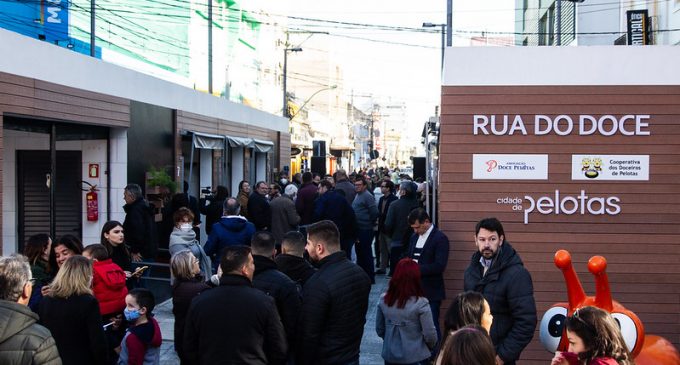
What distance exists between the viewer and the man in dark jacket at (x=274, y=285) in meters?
5.58

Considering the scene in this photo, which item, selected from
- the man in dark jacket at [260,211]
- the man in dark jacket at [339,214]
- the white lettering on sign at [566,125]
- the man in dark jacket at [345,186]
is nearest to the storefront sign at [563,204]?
the white lettering on sign at [566,125]

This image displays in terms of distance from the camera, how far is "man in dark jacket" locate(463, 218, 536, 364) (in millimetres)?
5480

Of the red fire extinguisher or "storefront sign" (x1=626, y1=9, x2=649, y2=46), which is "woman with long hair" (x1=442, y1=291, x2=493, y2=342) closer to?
the red fire extinguisher

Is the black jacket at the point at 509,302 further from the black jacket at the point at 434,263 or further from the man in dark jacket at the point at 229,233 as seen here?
the man in dark jacket at the point at 229,233

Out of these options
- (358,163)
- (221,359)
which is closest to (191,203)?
(221,359)

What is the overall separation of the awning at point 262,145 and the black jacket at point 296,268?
1547cm

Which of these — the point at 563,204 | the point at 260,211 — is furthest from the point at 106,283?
the point at 260,211

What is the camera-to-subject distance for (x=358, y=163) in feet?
271

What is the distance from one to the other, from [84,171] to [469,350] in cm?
1083

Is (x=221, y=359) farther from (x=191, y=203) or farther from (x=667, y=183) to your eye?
(x=191, y=203)

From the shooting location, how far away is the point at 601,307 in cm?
577

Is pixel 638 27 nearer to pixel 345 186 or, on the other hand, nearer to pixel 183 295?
pixel 345 186

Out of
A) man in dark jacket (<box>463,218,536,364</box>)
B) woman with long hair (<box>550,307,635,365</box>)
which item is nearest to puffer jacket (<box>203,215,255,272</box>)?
man in dark jacket (<box>463,218,536,364</box>)

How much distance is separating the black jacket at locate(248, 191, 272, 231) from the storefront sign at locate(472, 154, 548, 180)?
17.9ft
